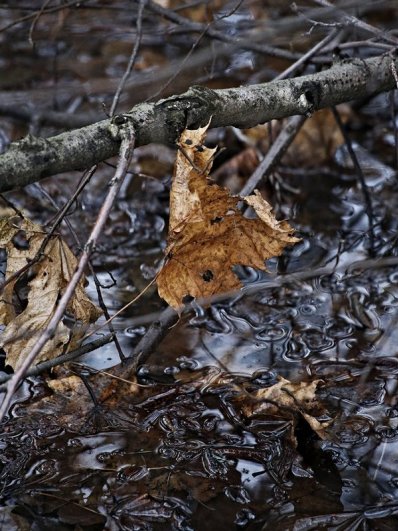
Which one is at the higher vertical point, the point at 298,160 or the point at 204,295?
the point at 204,295

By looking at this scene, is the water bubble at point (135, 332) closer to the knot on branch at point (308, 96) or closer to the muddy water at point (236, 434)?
the muddy water at point (236, 434)

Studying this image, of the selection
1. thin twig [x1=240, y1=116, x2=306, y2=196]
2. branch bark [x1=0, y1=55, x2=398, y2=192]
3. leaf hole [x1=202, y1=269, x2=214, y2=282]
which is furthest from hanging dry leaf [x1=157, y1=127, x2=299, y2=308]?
thin twig [x1=240, y1=116, x2=306, y2=196]

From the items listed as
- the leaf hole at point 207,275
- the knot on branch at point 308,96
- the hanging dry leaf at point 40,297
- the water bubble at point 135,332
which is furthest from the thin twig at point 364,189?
the hanging dry leaf at point 40,297

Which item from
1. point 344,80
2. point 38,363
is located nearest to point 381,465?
point 38,363

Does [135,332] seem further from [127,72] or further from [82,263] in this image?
[82,263]

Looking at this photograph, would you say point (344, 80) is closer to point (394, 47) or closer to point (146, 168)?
point (394, 47)

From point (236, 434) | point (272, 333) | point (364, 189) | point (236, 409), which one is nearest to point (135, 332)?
point (272, 333)
